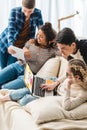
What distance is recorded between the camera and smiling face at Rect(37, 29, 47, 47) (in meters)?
2.64

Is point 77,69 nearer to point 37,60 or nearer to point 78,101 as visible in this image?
point 78,101

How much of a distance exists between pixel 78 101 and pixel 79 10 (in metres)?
2.15

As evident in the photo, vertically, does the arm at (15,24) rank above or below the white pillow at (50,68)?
above

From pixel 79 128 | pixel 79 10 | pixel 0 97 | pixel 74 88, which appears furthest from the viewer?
pixel 79 10

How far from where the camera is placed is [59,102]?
1995 millimetres

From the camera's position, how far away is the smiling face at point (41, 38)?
8.66ft

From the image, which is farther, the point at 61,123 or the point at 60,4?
the point at 60,4

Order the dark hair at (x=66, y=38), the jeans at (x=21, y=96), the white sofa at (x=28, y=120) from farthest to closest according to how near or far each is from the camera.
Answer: the jeans at (x=21, y=96), the dark hair at (x=66, y=38), the white sofa at (x=28, y=120)

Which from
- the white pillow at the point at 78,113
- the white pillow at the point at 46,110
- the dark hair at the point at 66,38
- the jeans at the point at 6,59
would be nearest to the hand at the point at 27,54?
the jeans at the point at 6,59

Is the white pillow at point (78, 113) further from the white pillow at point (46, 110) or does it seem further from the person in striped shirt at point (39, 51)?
the person in striped shirt at point (39, 51)

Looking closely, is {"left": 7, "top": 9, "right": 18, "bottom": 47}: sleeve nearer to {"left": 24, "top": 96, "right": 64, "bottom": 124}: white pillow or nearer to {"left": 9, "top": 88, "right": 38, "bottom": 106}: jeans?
{"left": 9, "top": 88, "right": 38, "bottom": 106}: jeans

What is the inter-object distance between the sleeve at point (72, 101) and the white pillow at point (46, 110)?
46 mm

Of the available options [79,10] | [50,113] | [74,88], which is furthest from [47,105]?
[79,10]

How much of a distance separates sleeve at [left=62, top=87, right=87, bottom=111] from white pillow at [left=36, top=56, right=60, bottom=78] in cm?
71
